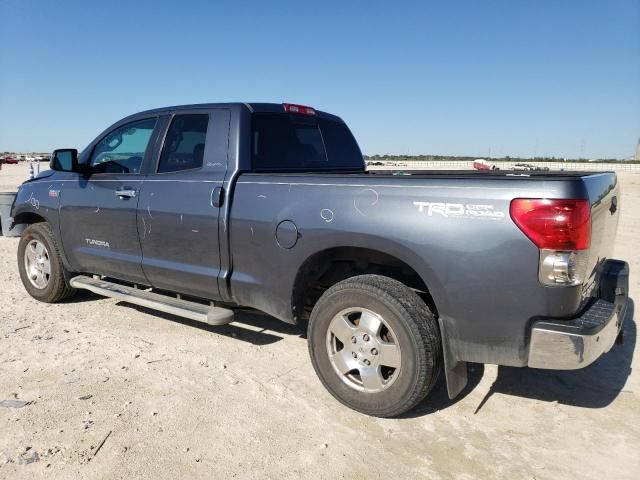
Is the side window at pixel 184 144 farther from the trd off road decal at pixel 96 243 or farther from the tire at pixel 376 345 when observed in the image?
the tire at pixel 376 345

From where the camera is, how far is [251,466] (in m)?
2.66

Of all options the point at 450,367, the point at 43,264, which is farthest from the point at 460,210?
the point at 43,264

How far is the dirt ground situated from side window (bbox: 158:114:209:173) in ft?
5.00

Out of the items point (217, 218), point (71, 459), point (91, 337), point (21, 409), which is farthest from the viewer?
point (91, 337)

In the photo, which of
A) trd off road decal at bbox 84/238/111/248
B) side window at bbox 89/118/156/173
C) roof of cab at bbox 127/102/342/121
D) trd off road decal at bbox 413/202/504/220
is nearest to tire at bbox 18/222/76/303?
trd off road decal at bbox 84/238/111/248

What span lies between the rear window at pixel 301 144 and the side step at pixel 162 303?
118 centimetres

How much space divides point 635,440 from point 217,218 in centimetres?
303

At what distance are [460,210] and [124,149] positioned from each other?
11.2 feet

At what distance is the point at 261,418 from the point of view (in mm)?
3146

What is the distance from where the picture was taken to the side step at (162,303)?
3.87 meters

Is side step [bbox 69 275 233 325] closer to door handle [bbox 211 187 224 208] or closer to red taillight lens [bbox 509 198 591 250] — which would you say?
door handle [bbox 211 187 224 208]

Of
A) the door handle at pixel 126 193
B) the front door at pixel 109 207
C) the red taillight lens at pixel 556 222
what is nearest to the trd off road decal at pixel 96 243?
the front door at pixel 109 207

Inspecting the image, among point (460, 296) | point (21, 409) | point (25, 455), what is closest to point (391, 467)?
point (460, 296)

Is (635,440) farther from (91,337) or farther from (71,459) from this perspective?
(91,337)
